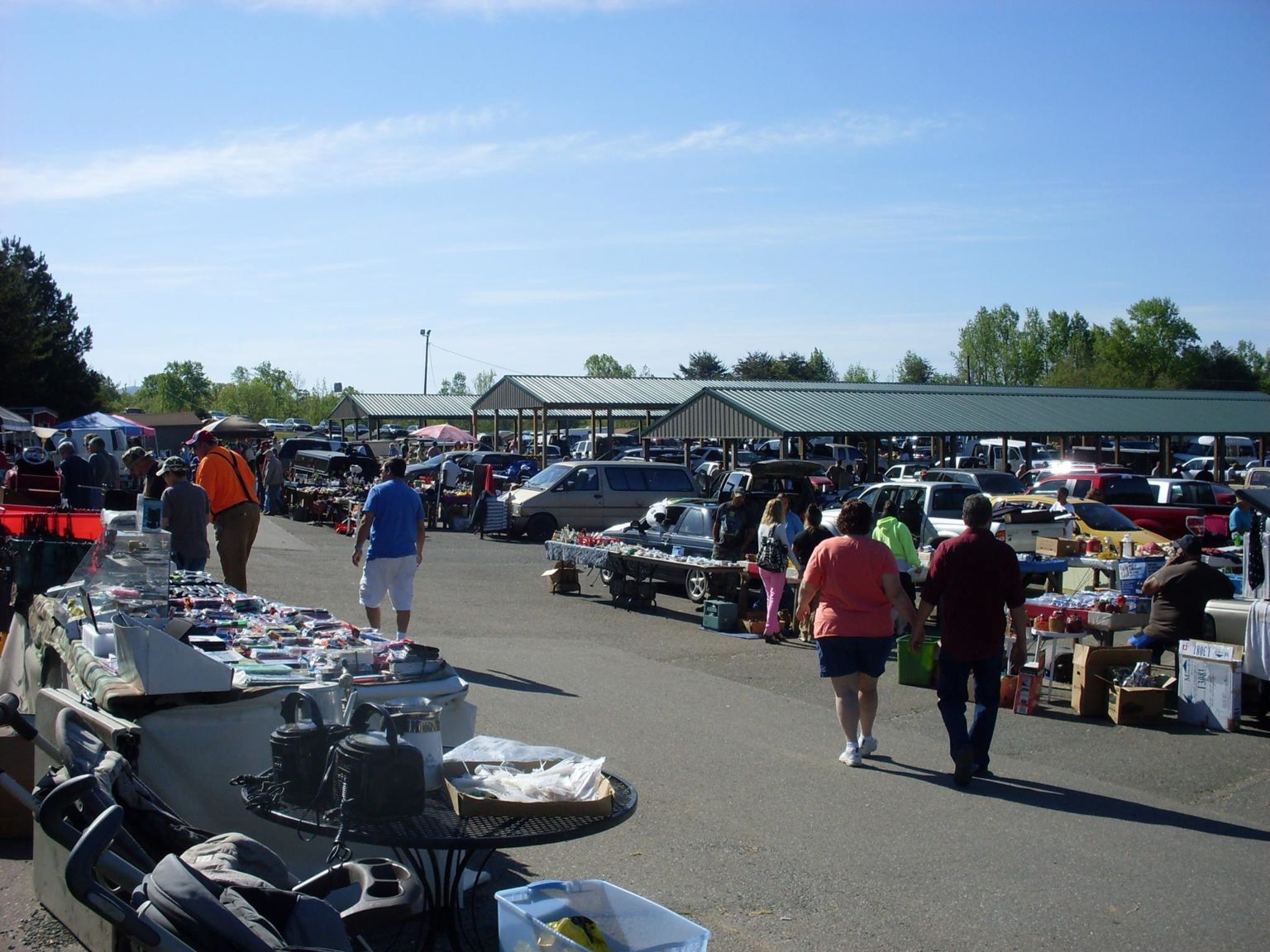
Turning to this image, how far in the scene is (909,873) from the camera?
5.65 m

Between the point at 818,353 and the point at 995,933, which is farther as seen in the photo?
the point at 818,353

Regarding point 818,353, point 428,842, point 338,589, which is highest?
point 818,353

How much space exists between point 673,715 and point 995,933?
170 inches

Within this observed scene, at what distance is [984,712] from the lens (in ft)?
24.8

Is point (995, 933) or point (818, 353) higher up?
point (818, 353)

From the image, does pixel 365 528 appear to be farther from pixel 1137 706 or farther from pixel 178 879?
pixel 178 879

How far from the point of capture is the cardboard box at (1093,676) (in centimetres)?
976

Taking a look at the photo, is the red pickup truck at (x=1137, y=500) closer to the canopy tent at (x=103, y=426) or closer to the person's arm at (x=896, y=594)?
the person's arm at (x=896, y=594)

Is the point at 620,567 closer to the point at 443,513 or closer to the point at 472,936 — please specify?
the point at 472,936

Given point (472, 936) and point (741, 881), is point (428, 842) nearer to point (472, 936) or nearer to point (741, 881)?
point (472, 936)

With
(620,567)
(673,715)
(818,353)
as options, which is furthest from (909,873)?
(818,353)

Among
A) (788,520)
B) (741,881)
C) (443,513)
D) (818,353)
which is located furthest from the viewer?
(818,353)

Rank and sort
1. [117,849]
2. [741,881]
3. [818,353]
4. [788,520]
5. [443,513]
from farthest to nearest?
[818,353] → [443,513] → [788,520] → [741,881] → [117,849]

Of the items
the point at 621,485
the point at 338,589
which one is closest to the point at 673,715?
the point at 338,589
